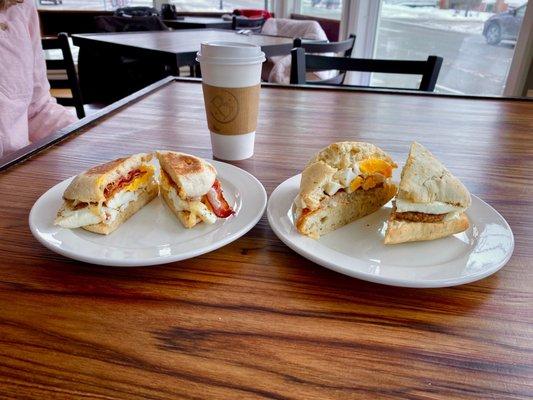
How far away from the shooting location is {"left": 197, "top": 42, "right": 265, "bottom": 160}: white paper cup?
85cm

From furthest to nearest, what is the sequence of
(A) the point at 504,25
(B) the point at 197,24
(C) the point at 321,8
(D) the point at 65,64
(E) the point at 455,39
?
(C) the point at 321,8, (B) the point at 197,24, (E) the point at 455,39, (A) the point at 504,25, (D) the point at 65,64

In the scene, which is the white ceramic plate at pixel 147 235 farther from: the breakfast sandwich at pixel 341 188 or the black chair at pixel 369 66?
the black chair at pixel 369 66

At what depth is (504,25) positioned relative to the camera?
332 cm

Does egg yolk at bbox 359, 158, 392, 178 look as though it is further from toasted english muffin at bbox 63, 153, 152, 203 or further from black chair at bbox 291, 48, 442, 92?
black chair at bbox 291, 48, 442, 92

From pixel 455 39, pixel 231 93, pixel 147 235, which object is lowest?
pixel 455 39

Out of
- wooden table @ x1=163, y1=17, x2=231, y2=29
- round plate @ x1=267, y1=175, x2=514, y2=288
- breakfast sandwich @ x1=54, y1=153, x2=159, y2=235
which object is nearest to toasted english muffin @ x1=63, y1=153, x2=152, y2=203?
breakfast sandwich @ x1=54, y1=153, x2=159, y2=235

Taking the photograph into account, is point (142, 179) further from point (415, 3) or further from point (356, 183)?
point (415, 3)

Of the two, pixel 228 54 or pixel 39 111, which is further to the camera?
pixel 39 111

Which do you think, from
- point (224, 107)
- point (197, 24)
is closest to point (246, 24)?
point (197, 24)

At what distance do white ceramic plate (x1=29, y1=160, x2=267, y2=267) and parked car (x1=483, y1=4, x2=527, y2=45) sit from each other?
11.3 ft

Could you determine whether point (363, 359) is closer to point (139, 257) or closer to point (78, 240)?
point (139, 257)

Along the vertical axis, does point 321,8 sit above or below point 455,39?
above

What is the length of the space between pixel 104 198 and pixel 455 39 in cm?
417

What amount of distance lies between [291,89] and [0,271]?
1.27 meters
